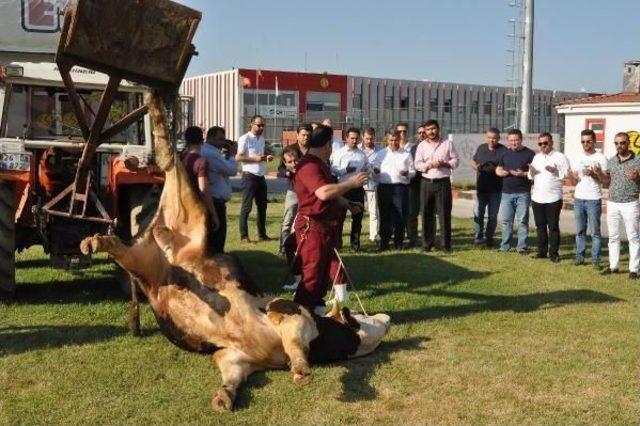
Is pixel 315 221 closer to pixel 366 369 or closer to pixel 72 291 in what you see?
pixel 366 369

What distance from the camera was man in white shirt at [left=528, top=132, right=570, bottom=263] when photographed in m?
10.2

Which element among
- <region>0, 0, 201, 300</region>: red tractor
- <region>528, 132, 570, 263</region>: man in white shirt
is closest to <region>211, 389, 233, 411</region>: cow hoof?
<region>0, 0, 201, 300</region>: red tractor

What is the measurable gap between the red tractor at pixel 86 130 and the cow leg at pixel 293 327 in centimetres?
204

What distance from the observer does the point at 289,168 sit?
9.62 meters

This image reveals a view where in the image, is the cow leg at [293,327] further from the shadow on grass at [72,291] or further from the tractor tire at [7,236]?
the tractor tire at [7,236]

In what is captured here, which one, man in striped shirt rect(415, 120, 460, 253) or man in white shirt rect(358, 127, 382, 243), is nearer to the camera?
man in striped shirt rect(415, 120, 460, 253)

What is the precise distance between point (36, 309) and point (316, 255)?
9.54 ft

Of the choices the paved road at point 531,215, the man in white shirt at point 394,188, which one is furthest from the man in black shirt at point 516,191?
the paved road at point 531,215

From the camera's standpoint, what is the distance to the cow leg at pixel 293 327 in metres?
4.85

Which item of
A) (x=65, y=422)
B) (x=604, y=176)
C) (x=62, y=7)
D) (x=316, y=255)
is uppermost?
(x=62, y=7)

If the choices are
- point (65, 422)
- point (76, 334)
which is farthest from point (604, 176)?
point (65, 422)

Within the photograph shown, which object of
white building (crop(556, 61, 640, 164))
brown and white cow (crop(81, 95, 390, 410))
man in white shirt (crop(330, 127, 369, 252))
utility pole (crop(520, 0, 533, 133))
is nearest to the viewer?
brown and white cow (crop(81, 95, 390, 410))

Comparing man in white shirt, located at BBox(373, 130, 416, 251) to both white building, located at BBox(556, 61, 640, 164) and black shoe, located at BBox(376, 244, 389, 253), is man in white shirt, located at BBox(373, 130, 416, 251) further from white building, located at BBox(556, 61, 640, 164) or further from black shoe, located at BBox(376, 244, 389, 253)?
white building, located at BBox(556, 61, 640, 164)

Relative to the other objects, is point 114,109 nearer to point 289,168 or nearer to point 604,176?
point 289,168
